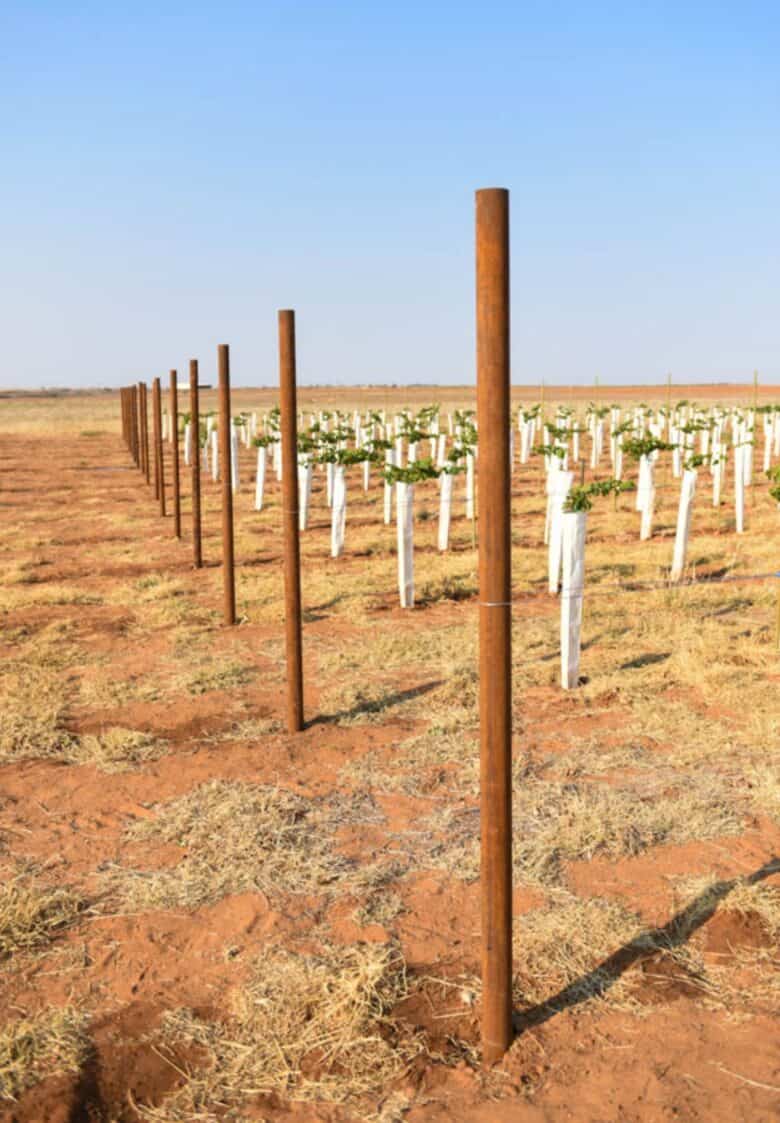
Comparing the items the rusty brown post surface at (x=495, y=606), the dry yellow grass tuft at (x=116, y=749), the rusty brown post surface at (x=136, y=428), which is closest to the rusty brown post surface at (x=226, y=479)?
the dry yellow grass tuft at (x=116, y=749)

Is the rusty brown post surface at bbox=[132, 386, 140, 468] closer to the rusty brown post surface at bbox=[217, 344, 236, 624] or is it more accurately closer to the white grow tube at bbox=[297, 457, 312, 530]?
the white grow tube at bbox=[297, 457, 312, 530]

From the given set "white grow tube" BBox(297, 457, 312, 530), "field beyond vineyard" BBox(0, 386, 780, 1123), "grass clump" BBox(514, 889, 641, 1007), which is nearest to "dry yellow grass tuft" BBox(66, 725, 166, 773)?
Result: "field beyond vineyard" BBox(0, 386, 780, 1123)

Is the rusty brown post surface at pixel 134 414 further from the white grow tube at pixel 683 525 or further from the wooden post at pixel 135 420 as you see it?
the white grow tube at pixel 683 525

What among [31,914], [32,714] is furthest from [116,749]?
[31,914]

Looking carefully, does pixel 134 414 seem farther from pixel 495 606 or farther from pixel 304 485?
pixel 495 606

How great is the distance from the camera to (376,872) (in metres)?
4.64

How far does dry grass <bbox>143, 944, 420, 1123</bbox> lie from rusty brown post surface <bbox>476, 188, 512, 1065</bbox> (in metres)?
0.37

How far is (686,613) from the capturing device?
970 centimetres

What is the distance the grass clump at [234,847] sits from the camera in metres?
4.52

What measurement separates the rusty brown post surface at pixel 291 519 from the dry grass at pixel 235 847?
3.40 feet

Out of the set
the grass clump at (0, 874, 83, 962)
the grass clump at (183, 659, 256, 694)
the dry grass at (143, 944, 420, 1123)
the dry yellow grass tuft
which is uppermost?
the grass clump at (183, 659, 256, 694)

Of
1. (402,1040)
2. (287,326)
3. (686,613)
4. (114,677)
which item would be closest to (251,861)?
(402,1040)

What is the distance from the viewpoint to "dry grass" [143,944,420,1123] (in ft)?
10.7

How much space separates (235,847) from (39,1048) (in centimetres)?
152
